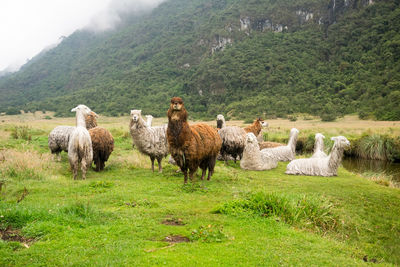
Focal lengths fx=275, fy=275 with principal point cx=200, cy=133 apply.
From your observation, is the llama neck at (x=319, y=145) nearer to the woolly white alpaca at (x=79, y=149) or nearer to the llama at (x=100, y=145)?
the llama at (x=100, y=145)

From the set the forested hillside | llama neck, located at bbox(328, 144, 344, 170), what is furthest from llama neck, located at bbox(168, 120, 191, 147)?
the forested hillside

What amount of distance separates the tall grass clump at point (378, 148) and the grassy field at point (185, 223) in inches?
512

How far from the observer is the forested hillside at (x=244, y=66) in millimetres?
67875

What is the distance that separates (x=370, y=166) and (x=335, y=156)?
8.78 m

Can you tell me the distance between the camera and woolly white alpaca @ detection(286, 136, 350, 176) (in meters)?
12.3

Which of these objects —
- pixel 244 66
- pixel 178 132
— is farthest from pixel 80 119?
pixel 244 66

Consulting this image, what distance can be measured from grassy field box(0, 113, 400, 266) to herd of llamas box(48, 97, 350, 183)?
2.99ft

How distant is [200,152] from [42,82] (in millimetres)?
168243

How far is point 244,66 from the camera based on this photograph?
332ft

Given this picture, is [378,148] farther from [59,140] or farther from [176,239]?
[59,140]

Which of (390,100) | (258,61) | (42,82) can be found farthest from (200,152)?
(42,82)

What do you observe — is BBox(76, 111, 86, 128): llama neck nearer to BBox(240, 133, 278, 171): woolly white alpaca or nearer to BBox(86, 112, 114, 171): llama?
BBox(86, 112, 114, 171): llama

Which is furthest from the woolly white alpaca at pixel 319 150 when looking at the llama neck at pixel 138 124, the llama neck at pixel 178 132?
the llama neck at pixel 138 124

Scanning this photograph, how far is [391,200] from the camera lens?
28.4 feet
